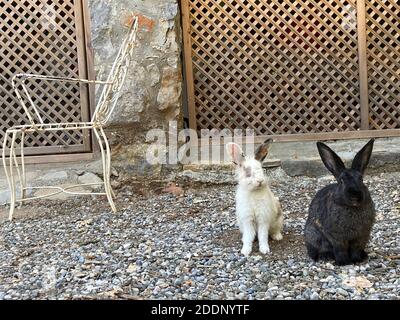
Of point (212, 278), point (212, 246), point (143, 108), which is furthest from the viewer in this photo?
point (143, 108)

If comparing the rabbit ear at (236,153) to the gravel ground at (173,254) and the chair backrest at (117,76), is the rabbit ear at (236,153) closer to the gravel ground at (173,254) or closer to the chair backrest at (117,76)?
the gravel ground at (173,254)

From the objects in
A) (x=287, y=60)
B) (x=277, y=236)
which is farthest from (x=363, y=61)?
(x=277, y=236)

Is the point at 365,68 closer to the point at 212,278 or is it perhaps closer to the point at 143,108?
the point at 143,108

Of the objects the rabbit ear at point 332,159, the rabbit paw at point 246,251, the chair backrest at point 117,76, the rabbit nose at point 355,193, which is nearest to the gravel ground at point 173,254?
the rabbit paw at point 246,251

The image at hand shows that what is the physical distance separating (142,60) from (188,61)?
547 millimetres

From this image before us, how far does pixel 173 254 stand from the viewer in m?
3.50

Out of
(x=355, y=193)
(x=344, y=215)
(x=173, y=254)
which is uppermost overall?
(x=355, y=193)

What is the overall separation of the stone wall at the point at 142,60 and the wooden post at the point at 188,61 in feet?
0.87

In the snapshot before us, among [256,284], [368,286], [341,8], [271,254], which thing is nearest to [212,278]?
[256,284]

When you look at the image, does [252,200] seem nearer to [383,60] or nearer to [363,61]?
[363,61]

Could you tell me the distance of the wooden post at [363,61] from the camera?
5.52 metres

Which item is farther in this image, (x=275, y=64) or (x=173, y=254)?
(x=275, y=64)

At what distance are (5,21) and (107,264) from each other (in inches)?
128

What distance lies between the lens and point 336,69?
5.66 m
